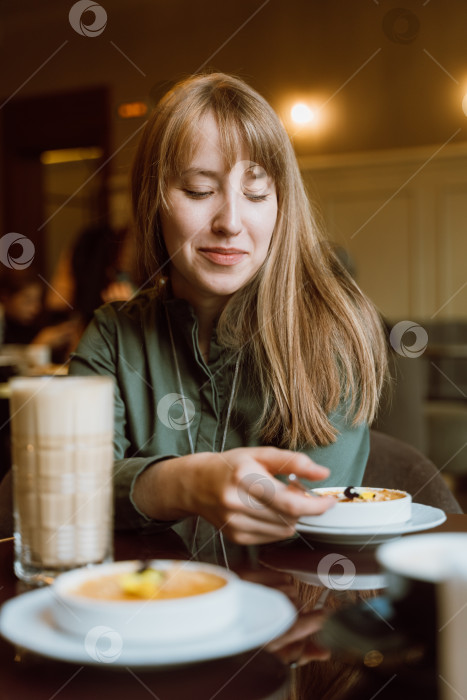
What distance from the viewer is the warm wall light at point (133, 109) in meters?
5.52

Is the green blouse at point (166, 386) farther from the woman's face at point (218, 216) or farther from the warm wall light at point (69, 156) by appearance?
Answer: the warm wall light at point (69, 156)

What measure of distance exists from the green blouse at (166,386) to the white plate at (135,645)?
58 centimetres

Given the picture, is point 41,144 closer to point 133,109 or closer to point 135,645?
point 133,109

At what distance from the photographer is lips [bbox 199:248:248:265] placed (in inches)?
44.2

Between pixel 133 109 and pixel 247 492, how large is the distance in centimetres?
522

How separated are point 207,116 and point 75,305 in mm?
3021

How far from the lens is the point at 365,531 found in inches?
29.6

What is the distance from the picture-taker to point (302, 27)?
16.8 ft

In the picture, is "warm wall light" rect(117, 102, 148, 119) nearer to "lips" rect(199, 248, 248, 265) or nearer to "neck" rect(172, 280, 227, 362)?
"neck" rect(172, 280, 227, 362)

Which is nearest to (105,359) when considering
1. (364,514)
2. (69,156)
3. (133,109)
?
(364,514)

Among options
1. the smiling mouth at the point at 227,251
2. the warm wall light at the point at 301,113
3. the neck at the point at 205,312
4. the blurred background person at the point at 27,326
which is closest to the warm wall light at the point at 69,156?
the warm wall light at the point at 301,113

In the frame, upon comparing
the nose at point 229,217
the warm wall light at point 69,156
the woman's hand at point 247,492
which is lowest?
the woman's hand at point 247,492

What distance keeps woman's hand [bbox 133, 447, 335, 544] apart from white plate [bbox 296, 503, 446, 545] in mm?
78

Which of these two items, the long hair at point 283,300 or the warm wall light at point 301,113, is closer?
the long hair at point 283,300
